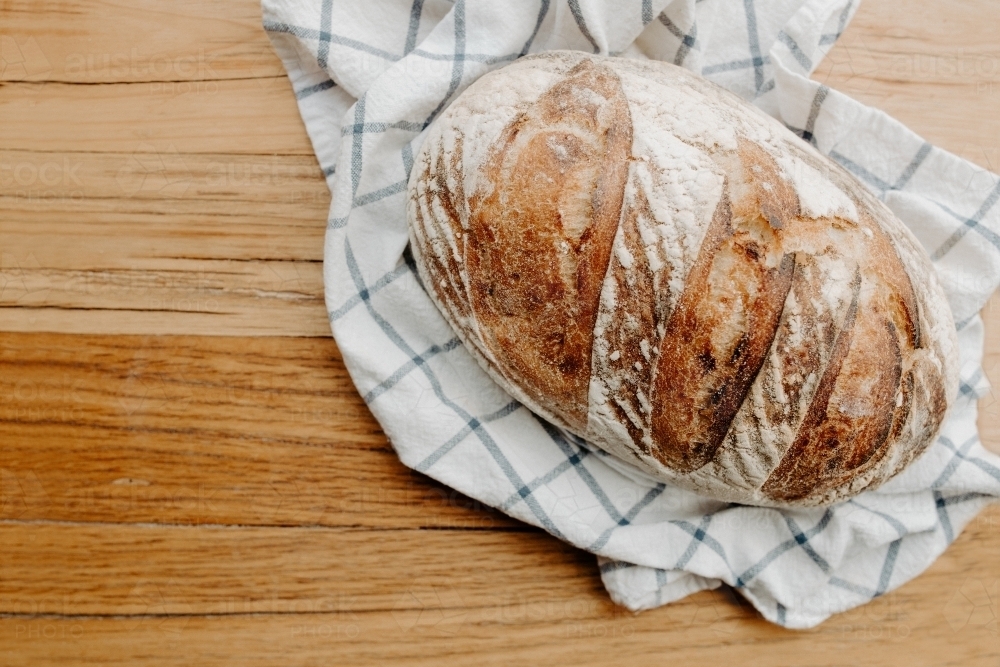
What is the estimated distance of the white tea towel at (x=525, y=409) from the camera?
1.03 m

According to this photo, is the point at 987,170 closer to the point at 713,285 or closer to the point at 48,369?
the point at 713,285

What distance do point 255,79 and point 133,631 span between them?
83 cm

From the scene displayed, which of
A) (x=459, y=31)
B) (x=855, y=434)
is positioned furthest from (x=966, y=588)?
(x=459, y=31)

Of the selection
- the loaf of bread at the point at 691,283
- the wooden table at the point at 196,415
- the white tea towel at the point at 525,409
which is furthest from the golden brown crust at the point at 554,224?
the wooden table at the point at 196,415

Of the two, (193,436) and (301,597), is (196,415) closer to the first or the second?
(193,436)

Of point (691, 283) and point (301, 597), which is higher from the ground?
point (691, 283)

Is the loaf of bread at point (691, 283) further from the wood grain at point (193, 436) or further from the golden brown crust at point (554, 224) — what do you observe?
the wood grain at point (193, 436)

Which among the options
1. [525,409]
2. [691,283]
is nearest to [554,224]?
[691,283]

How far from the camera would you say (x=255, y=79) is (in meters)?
1.10

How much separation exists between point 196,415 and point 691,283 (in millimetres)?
725

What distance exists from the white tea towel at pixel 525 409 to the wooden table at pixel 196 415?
0.25 feet

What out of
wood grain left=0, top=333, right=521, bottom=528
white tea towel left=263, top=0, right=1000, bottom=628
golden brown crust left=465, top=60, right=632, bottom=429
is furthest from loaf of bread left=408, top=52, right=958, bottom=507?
wood grain left=0, top=333, right=521, bottom=528

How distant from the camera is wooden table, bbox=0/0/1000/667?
109 centimetres

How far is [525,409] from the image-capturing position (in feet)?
3.52
